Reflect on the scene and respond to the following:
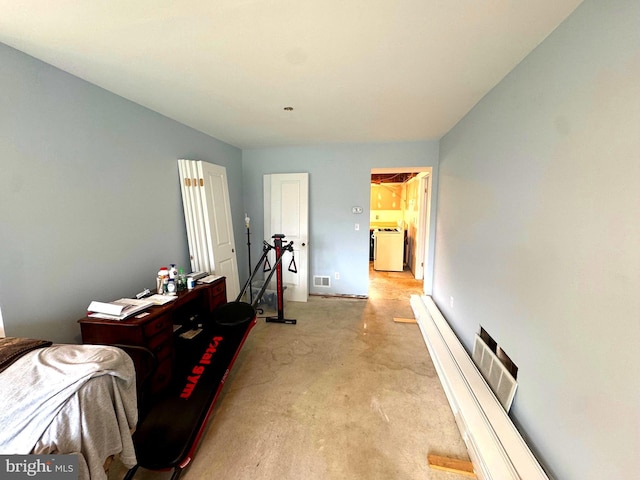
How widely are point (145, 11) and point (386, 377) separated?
2867 mm

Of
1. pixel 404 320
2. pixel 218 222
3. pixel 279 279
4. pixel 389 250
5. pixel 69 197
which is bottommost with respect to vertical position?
pixel 404 320

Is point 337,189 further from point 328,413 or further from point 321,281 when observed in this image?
point 328,413

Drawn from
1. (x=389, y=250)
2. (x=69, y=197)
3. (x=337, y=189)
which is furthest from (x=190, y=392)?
(x=389, y=250)

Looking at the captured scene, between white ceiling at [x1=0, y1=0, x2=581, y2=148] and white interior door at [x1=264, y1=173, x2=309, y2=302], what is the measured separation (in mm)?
1581

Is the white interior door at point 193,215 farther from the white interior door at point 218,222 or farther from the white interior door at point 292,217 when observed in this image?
the white interior door at point 292,217

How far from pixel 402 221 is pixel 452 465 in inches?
235

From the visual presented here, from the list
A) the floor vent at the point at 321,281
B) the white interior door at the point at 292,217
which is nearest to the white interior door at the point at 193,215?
Result: the white interior door at the point at 292,217

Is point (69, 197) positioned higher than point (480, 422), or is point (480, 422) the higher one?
point (69, 197)

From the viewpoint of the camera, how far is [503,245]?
68.3 inches

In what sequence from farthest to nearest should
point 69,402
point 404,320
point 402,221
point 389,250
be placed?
point 402,221 → point 389,250 → point 404,320 → point 69,402

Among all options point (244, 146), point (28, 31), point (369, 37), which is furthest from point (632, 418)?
point (244, 146)

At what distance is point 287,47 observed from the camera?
4.72ft

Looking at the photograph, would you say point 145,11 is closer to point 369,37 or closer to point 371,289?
point 369,37

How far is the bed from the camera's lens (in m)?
0.87
